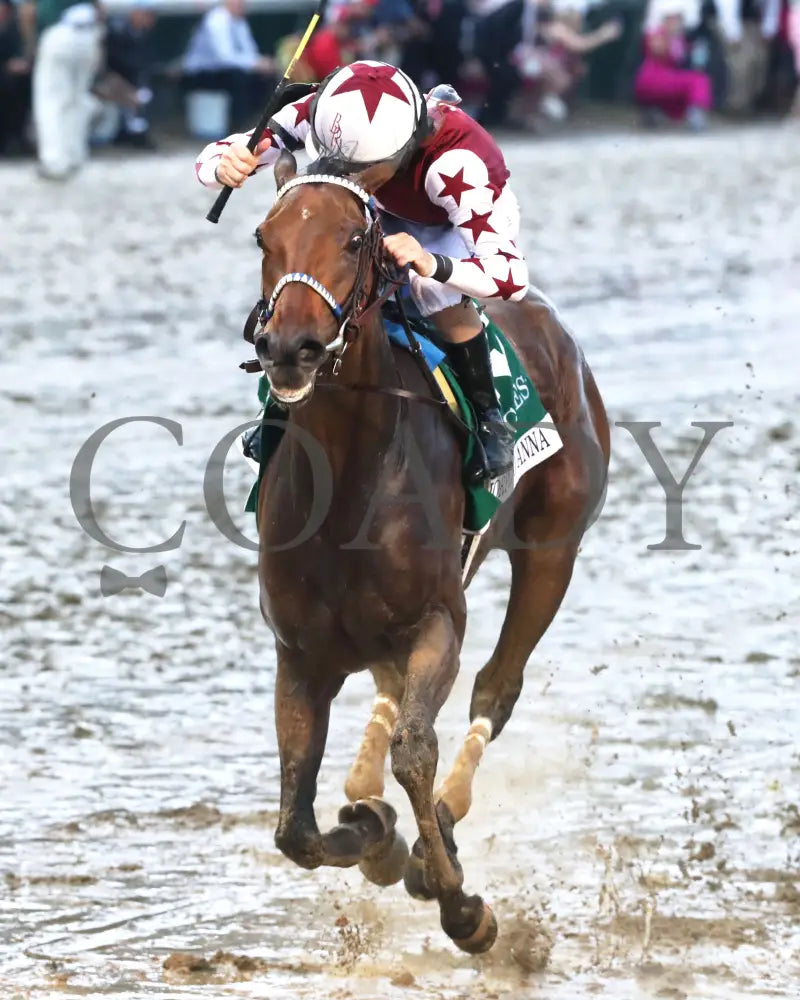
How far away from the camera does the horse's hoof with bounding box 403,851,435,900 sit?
6.17 metres

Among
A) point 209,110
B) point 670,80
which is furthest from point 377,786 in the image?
point 670,80

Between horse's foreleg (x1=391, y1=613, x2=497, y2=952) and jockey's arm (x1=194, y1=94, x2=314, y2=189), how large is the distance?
4.28 ft

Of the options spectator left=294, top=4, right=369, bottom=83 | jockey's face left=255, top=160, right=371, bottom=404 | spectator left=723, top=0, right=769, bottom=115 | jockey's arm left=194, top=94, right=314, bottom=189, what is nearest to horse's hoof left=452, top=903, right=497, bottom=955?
jockey's face left=255, top=160, right=371, bottom=404

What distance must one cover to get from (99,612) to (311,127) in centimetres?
431

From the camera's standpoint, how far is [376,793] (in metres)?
6.46

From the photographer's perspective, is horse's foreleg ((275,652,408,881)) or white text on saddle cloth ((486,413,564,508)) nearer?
horse's foreleg ((275,652,408,881))

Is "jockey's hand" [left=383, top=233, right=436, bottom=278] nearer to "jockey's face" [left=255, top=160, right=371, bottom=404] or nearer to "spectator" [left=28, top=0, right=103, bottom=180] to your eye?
"jockey's face" [left=255, top=160, right=371, bottom=404]

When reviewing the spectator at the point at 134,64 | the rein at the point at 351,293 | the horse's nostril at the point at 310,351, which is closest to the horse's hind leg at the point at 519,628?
the rein at the point at 351,293

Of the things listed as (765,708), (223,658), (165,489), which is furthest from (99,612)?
(765,708)

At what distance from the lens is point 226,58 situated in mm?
27922

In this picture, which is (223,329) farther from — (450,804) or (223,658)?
(450,804)

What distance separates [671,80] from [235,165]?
26.0 meters

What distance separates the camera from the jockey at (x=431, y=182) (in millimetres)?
5617

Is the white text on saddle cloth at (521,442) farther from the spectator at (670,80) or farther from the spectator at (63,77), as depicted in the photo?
the spectator at (670,80)
